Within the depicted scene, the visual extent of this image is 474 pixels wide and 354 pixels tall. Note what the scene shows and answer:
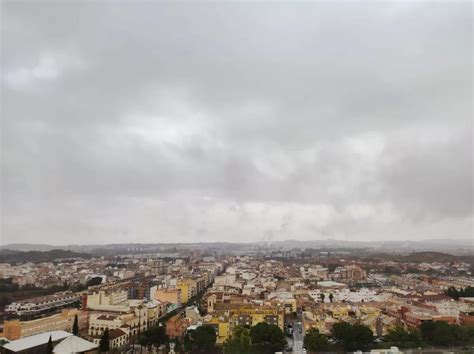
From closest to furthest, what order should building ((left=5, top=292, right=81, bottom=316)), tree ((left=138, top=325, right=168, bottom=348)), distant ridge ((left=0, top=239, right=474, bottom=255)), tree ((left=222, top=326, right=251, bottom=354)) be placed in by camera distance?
tree ((left=222, top=326, right=251, bottom=354)) → tree ((left=138, top=325, right=168, bottom=348)) → building ((left=5, top=292, right=81, bottom=316)) → distant ridge ((left=0, top=239, right=474, bottom=255))

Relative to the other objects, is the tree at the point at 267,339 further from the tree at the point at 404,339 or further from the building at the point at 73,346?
the building at the point at 73,346

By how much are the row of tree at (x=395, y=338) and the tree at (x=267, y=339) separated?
1.58 feet

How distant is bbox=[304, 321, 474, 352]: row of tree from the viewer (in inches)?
271

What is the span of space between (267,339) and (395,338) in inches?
88.8

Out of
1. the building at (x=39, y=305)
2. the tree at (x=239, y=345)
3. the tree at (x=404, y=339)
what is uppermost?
the tree at (x=239, y=345)

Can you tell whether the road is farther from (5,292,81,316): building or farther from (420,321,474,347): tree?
(5,292,81,316): building

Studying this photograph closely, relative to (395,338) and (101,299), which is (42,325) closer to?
(101,299)

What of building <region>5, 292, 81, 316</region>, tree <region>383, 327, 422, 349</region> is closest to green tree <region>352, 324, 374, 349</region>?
tree <region>383, 327, 422, 349</region>

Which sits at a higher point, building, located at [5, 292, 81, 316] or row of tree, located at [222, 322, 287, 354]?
row of tree, located at [222, 322, 287, 354]

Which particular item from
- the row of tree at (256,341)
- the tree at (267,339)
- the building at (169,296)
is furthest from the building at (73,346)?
the building at (169,296)

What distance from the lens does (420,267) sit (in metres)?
26.0

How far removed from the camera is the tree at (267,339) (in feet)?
22.4

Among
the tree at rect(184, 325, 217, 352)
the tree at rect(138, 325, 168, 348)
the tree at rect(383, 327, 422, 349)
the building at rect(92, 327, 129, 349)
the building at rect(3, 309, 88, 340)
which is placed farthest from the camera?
the building at rect(3, 309, 88, 340)

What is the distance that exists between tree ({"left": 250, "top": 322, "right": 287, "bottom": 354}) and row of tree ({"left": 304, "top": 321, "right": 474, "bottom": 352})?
0.48 m
